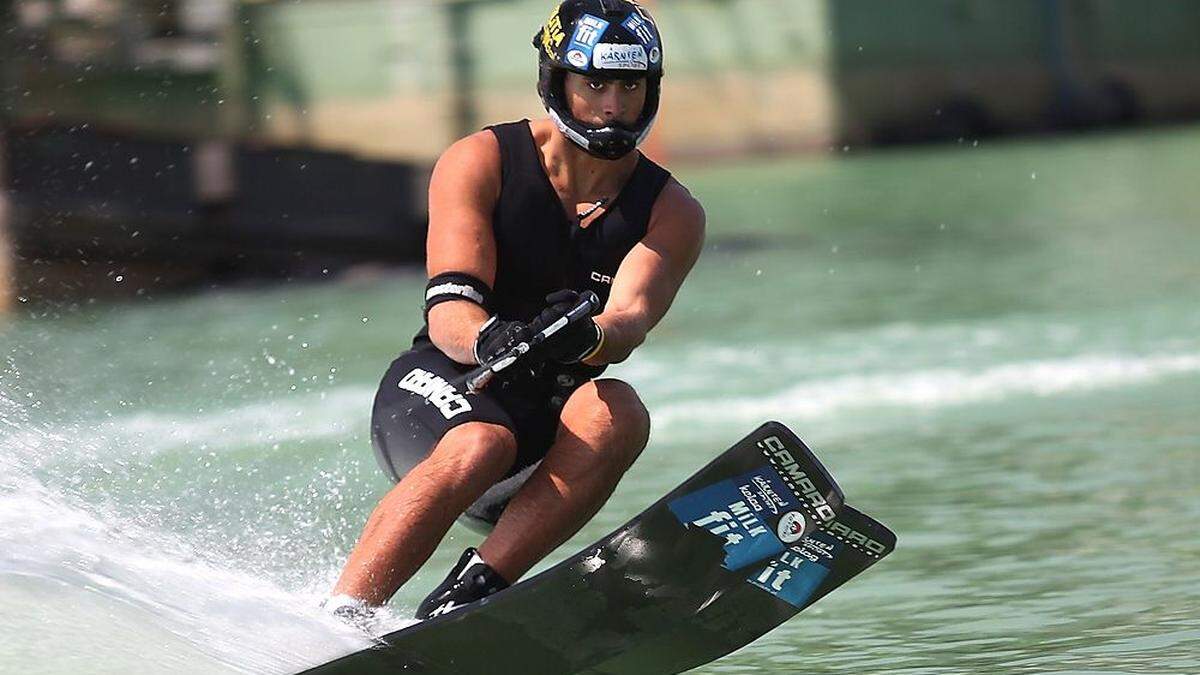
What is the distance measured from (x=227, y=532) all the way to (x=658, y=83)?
2.03 metres

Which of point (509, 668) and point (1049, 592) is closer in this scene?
point (509, 668)

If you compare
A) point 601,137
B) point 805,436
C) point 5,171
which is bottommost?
point 805,436

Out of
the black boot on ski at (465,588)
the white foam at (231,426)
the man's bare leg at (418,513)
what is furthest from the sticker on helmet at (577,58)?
the white foam at (231,426)

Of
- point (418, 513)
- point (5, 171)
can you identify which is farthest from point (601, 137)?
point (5, 171)

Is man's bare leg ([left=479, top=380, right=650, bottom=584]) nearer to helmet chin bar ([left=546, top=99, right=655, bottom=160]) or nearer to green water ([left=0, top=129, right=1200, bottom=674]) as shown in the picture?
green water ([left=0, top=129, right=1200, bottom=674])

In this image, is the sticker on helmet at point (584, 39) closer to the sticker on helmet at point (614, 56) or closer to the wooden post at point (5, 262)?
the sticker on helmet at point (614, 56)

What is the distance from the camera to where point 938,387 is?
1097cm

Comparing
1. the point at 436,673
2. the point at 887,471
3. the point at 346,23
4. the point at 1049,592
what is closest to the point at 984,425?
the point at 887,471

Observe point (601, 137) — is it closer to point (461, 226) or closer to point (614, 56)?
point (614, 56)

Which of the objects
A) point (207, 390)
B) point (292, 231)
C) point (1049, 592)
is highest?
point (292, 231)

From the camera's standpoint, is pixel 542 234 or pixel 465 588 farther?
pixel 542 234

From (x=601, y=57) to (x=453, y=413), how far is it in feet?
2.86

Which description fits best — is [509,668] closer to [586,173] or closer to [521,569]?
[521,569]

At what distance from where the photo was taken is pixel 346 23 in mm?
32844
